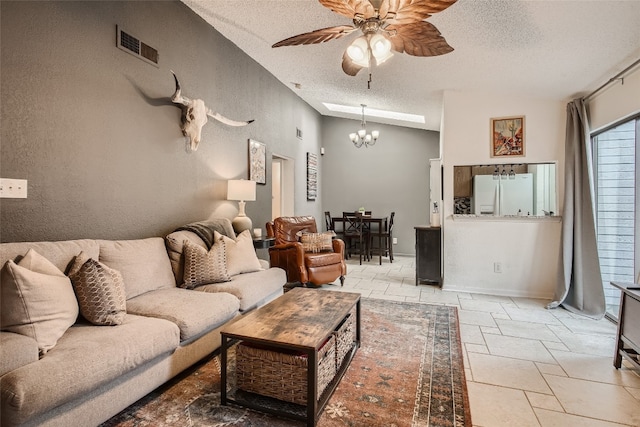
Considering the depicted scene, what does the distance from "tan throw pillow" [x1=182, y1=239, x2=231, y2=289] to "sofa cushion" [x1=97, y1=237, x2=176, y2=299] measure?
0.14 meters

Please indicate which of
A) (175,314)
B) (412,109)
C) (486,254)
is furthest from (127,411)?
(412,109)

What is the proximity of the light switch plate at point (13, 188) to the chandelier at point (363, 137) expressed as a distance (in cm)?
500

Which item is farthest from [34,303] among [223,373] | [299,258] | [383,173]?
[383,173]

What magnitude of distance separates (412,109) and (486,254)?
8.60ft

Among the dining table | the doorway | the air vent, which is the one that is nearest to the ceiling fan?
the air vent

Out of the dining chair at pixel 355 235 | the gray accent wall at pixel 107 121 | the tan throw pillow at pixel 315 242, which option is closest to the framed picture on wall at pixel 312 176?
the dining chair at pixel 355 235

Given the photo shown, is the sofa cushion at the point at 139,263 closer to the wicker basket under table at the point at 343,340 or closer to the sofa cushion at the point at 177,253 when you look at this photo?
the sofa cushion at the point at 177,253

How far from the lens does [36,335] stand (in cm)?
148

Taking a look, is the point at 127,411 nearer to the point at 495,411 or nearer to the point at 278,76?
the point at 495,411

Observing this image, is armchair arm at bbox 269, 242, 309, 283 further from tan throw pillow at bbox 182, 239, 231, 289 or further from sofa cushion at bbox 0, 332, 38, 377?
sofa cushion at bbox 0, 332, 38, 377

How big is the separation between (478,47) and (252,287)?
116 inches

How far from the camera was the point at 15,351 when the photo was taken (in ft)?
4.31

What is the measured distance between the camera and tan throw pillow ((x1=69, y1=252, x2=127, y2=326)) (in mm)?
1774

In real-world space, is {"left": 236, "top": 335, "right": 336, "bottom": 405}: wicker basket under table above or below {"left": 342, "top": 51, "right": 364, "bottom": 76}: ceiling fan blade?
below
